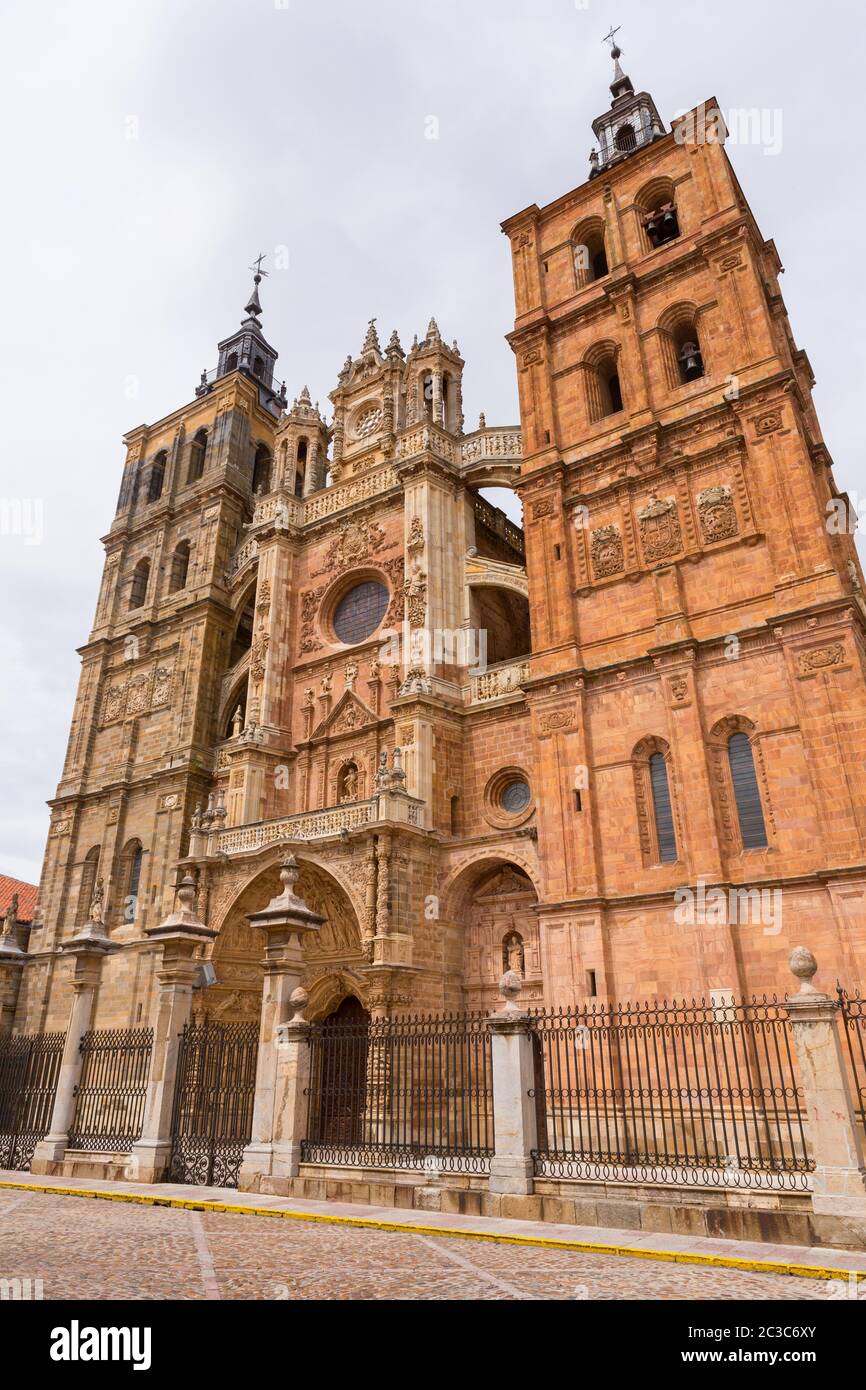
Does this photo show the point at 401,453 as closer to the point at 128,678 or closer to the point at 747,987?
the point at 128,678

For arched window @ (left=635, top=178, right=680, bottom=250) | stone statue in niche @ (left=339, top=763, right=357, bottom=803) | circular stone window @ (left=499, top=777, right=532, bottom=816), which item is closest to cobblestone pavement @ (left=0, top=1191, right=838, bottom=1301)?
circular stone window @ (left=499, top=777, right=532, bottom=816)

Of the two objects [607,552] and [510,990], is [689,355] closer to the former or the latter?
[607,552]

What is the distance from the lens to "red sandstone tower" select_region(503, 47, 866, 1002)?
1504cm

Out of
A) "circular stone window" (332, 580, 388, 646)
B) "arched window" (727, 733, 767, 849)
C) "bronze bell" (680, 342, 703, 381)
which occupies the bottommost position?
"arched window" (727, 733, 767, 849)

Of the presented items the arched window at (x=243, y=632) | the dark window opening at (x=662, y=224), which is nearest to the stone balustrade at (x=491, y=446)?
the dark window opening at (x=662, y=224)

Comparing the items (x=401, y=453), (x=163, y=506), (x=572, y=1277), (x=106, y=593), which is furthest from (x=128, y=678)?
(x=572, y=1277)

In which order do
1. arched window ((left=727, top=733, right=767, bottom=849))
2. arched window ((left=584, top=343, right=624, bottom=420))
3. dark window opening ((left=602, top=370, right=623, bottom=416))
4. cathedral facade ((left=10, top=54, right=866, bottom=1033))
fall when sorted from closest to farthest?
1. arched window ((left=727, top=733, right=767, bottom=849))
2. cathedral facade ((left=10, top=54, right=866, bottom=1033))
3. arched window ((left=584, top=343, right=624, bottom=420))
4. dark window opening ((left=602, top=370, right=623, bottom=416))

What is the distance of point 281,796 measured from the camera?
960 inches

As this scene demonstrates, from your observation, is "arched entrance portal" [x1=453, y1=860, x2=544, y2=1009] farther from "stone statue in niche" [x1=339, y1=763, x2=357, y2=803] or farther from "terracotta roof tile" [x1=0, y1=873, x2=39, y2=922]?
"terracotta roof tile" [x1=0, y1=873, x2=39, y2=922]

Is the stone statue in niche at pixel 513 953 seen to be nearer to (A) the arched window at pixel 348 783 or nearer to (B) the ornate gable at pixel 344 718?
(A) the arched window at pixel 348 783

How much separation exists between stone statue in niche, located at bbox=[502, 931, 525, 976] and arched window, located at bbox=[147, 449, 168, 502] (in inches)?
979

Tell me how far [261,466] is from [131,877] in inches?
688

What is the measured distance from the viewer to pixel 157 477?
36.6 m

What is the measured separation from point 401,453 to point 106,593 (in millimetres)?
15513
